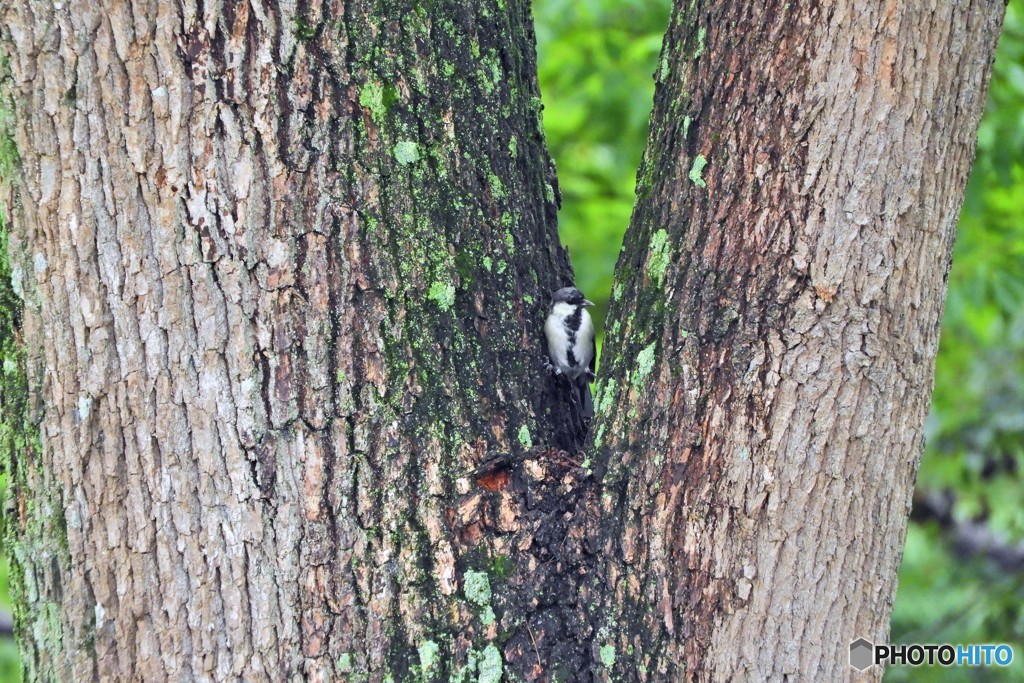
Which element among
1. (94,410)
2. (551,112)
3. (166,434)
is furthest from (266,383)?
(551,112)

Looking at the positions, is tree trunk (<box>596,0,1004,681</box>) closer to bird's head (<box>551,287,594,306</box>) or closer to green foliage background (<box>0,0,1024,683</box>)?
bird's head (<box>551,287,594,306</box>)

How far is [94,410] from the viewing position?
6.15 feet

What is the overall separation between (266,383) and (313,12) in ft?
2.65

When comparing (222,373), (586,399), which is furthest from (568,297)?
(222,373)

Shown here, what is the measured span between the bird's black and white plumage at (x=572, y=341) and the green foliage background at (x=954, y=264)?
2227mm

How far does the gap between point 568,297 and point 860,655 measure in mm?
1260

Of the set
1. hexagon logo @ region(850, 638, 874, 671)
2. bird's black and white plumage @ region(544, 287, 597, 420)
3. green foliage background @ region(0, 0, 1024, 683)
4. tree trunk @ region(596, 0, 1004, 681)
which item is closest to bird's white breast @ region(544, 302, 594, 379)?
bird's black and white plumage @ region(544, 287, 597, 420)

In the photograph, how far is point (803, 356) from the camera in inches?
73.1

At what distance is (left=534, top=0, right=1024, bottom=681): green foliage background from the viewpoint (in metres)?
4.79

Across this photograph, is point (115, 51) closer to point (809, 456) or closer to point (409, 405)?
point (409, 405)

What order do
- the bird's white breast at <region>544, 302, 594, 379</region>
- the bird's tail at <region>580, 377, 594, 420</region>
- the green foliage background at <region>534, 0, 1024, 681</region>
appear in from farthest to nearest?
the green foliage background at <region>534, 0, 1024, 681</region> < the bird's tail at <region>580, 377, 594, 420</region> < the bird's white breast at <region>544, 302, 594, 379</region>

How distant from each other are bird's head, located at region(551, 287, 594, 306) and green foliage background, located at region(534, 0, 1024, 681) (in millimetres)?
2341

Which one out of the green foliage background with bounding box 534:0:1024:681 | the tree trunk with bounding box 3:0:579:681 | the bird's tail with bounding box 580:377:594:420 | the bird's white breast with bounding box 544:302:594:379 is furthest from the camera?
the green foliage background with bounding box 534:0:1024:681

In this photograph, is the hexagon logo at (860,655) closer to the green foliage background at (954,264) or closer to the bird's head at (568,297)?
the bird's head at (568,297)
